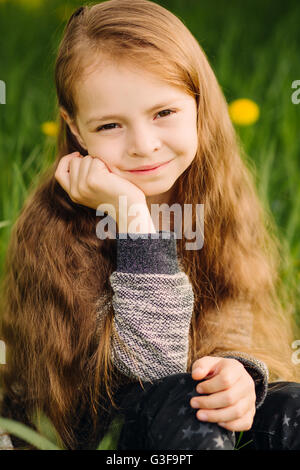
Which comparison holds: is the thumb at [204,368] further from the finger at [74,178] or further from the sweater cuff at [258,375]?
the finger at [74,178]

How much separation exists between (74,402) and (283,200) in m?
0.92

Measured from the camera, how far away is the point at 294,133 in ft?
6.29

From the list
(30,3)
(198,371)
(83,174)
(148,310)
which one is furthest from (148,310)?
(30,3)

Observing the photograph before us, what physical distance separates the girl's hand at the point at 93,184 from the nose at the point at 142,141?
0.06 metres

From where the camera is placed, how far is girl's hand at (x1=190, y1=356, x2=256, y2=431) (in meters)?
0.93

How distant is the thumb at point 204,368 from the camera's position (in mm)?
943

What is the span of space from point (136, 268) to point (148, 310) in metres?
0.07

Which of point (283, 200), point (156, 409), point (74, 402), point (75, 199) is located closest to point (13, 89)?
point (283, 200)

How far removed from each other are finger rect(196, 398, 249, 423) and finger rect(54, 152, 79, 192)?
430 millimetres

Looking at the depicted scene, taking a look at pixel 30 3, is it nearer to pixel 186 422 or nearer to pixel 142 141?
pixel 142 141

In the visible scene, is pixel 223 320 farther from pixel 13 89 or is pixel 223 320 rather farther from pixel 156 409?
pixel 13 89

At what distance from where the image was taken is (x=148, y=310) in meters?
0.99

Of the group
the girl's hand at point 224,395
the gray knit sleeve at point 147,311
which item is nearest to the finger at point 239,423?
the girl's hand at point 224,395
